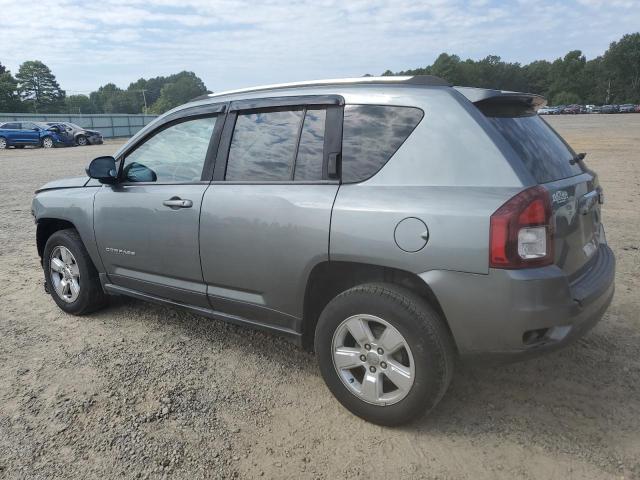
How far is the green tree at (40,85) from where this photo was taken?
85.6 m

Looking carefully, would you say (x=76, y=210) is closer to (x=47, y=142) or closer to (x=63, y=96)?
(x=47, y=142)

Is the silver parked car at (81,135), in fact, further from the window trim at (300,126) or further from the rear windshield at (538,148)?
A: the rear windshield at (538,148)

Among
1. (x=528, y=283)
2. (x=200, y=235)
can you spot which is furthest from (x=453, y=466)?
(x=200, y=235)

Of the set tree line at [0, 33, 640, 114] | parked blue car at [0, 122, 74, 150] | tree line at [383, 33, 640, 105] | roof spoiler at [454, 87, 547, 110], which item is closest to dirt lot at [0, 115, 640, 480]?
roof spoiler at [454, 87, 547, 110]

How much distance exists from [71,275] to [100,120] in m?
44.0

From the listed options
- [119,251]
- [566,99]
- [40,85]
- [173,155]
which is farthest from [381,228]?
[566,99]

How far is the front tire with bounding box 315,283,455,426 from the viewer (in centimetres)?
254

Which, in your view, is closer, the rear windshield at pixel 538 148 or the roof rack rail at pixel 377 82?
the rear windshield at pixel 538 148

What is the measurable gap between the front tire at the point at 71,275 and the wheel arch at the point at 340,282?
2.17 metres

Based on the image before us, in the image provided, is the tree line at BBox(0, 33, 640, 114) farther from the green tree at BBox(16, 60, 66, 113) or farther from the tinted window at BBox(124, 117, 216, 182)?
the tinted window at BBox(124, 117, 216, 182)

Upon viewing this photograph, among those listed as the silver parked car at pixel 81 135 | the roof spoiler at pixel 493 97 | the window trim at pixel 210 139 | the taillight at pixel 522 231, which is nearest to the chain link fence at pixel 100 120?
the silver parked car at pixel 81 135

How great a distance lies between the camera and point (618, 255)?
218 inches

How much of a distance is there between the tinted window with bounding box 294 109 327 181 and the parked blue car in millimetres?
30324

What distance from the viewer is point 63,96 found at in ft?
288
